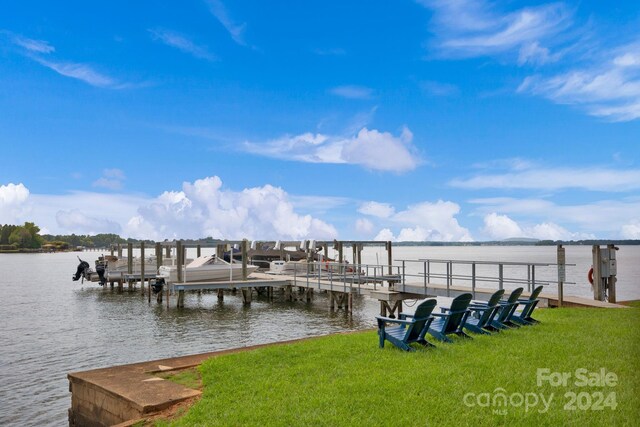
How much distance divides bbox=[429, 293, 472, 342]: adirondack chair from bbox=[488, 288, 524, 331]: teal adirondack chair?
1.20 meters

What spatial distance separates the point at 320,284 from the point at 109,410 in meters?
19.4

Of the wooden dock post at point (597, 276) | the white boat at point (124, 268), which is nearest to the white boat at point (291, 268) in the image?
the white boat at point (124, 268)

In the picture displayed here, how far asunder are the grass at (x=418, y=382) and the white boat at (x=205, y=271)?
2051 centimetres

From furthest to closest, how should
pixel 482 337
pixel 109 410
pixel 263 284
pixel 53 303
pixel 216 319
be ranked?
pixel 53 303
pixel 263 284
pixel 216 319
pixel 482 337
pixel 109 410

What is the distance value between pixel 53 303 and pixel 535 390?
109 feet

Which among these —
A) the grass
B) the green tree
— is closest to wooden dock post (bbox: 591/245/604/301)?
the grass

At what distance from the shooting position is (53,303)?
107 ft

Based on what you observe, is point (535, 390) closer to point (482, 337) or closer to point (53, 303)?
point (482, 337)

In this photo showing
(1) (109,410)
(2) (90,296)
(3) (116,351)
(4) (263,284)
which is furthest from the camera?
(2) (90,296)

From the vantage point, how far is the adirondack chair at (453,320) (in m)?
9.35

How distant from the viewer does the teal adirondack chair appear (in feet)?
35.0

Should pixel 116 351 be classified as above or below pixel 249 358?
below

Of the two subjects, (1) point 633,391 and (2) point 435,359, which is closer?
(1) point 633,391

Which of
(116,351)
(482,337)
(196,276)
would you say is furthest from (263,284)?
(482,337)
